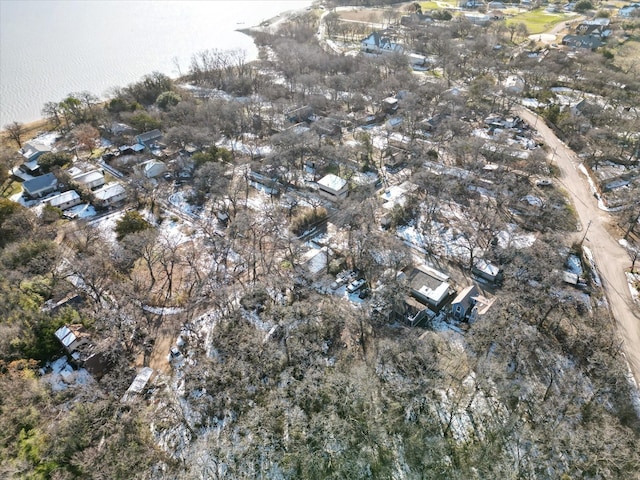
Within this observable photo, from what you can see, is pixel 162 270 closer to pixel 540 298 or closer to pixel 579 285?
pixel 540 298

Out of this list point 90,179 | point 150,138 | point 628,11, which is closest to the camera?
point 90,179

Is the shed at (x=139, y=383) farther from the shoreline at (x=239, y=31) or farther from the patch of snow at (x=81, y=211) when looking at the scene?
the shoreline at (x=239, y=31)

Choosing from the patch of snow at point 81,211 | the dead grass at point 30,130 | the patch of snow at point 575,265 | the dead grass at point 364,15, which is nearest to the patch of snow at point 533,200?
the patch of snow at point 575,265

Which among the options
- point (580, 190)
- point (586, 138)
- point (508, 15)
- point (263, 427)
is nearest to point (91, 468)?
point (263, 427)

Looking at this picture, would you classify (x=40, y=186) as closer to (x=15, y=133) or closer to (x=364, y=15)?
(x=15, y=133)

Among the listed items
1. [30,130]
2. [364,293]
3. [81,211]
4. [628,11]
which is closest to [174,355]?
Answer: [364,293]
